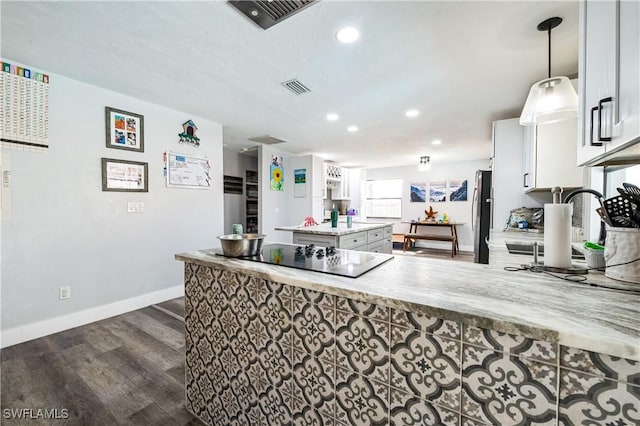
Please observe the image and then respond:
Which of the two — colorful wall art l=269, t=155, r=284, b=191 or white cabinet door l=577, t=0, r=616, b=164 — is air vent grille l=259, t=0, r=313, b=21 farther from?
colorful wall art l=269, t=155, r=284, b=191

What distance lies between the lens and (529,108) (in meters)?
1.55

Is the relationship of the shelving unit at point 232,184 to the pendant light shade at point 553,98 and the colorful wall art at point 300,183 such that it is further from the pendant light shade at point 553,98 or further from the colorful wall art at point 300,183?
the pendant light shade at point 553,98

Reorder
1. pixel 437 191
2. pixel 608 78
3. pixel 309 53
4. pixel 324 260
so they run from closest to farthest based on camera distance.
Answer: pixel 608 78
pixel 324 260
pixel 309 53
pixel 437 191

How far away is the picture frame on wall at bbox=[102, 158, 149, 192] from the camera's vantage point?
8.98 ft

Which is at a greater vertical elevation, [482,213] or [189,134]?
[189,134]

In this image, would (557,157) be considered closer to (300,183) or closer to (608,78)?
(608,78)

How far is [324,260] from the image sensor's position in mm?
1355

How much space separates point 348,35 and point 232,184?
470 centimetres

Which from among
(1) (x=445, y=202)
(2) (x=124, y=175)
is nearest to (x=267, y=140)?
(2) (x=124, y=175)

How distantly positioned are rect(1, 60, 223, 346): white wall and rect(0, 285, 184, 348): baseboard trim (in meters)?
0.01

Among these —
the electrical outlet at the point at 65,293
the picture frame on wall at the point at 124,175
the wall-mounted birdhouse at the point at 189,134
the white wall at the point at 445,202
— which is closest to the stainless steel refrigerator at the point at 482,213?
the white wall at the point at 445,202

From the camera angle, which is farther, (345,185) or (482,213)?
(345,185)

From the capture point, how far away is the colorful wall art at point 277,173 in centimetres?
562

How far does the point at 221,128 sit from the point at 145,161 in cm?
121
